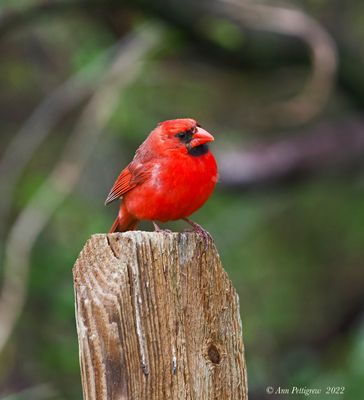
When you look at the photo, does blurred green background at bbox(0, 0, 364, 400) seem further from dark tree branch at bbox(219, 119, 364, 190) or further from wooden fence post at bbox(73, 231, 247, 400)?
wooden fence post at bbox(73, 231, 247, 400)

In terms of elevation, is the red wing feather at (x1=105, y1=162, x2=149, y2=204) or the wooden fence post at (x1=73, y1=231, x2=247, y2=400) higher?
the red wing feather at (x1=105, y1=162, x2=149, y2=204)

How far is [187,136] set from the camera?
A: 160 inches

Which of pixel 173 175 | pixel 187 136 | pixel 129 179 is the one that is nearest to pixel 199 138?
pixel 187 136

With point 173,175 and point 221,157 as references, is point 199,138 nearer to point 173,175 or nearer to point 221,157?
point 173,175

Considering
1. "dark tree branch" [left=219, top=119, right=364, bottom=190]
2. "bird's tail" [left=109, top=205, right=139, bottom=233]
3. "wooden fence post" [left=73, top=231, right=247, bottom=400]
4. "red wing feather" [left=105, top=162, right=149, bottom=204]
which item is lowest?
"wooden fence post" [left=73, top=231, right=247, bottom=400]

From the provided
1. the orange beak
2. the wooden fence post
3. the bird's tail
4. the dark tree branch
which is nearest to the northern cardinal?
the orange beak

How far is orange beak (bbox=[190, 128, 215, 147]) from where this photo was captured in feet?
13.1

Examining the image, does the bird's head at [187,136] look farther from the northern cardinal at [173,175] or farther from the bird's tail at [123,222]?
the bird's tail at [123,222]

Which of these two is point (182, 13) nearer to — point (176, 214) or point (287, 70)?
point (287, 70)

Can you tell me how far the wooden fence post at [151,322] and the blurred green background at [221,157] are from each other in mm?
2626

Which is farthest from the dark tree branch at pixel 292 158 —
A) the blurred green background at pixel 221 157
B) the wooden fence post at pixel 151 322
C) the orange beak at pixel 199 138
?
the wooden fence post at pixel 151 322

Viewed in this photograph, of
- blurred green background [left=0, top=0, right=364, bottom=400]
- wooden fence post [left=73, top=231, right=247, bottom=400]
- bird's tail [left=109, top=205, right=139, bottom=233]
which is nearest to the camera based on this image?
wooden fence post [left=73, top=231, right=247, bottom=400]

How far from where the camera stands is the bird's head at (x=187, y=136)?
13.2 ft

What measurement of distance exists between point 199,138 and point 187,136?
0.24 feet
